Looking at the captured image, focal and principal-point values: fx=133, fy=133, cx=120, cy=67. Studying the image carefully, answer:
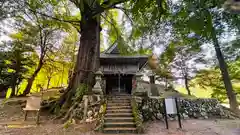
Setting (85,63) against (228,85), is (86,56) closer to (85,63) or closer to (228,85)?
(85,63)

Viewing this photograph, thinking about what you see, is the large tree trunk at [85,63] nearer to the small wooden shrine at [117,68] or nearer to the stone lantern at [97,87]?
the stone lantern at [97,87]

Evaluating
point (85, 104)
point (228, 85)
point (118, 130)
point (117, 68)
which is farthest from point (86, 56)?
point (228, 85)

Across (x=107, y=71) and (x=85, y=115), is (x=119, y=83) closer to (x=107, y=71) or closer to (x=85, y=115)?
(x=107, y=71)

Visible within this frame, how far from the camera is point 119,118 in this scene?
552 centimetres

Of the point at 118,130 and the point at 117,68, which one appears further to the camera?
the point at 117,68

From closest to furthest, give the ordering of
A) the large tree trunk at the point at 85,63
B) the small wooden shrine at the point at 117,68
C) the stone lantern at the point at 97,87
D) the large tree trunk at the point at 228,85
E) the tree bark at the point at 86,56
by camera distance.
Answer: the stone lantern at the point at 97,87 → the large tree trunk at the point at 85,63 → the tree bark at the point at 86,56 → the large tree trunk at the point at 228,85 → the small wooden shrine at the point at 117,68

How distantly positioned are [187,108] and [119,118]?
4853 mm

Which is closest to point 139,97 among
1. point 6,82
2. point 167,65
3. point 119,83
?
point 119,83

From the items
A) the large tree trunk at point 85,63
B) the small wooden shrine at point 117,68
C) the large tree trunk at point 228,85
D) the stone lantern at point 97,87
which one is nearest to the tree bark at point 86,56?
the large tree trunk at point 85,63

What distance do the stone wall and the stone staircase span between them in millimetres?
897

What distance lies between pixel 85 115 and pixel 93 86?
192cm

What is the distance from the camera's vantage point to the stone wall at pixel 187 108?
6980mm

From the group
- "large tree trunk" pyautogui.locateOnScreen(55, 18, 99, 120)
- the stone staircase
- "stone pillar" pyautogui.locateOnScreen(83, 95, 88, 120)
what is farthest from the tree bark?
the stone staircase

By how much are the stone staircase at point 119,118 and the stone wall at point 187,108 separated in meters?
0.90
